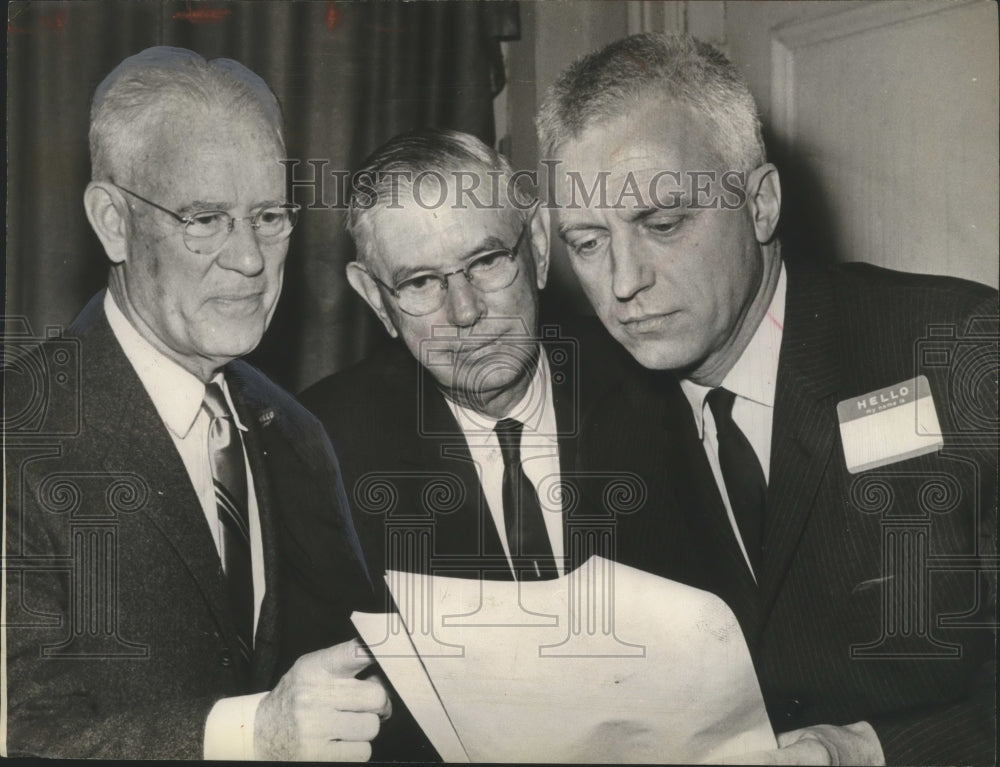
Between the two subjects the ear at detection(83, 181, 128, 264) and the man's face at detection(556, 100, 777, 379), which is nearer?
the man's face at detection(556, 100, 777, 379)

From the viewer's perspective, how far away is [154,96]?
88.3 inches

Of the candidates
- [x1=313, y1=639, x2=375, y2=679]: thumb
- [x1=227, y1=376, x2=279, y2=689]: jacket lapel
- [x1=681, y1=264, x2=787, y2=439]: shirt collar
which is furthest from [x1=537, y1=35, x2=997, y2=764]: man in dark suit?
[x1=227, y1=376, x2=279, y2=689]: jacket lapel

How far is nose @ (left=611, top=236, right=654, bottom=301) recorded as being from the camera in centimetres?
216

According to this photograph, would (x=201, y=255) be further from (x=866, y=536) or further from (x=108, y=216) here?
(x=866, y=536)

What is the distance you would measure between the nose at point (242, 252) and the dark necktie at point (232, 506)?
260 mm

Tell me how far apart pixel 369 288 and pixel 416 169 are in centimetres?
27

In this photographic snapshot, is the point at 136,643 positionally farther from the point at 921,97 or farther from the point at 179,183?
the point at 921,97

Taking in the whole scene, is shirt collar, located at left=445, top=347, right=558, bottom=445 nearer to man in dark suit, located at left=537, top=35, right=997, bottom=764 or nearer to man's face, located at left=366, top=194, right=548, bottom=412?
man's face, located at left=366, top=194, right=548, bottom=412

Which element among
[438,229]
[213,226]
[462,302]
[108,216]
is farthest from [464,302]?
[108,216]

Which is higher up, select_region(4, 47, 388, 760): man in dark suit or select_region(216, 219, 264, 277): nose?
select_region(216, 219, 264, 277): nose

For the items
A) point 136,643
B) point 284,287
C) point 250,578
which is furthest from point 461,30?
point 136,643

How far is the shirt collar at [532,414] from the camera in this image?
224 cm

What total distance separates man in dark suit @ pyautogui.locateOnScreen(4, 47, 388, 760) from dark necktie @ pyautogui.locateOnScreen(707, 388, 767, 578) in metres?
0.80

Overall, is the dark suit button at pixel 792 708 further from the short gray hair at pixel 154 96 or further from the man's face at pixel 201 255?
the short gray hair at pixel 154 96
